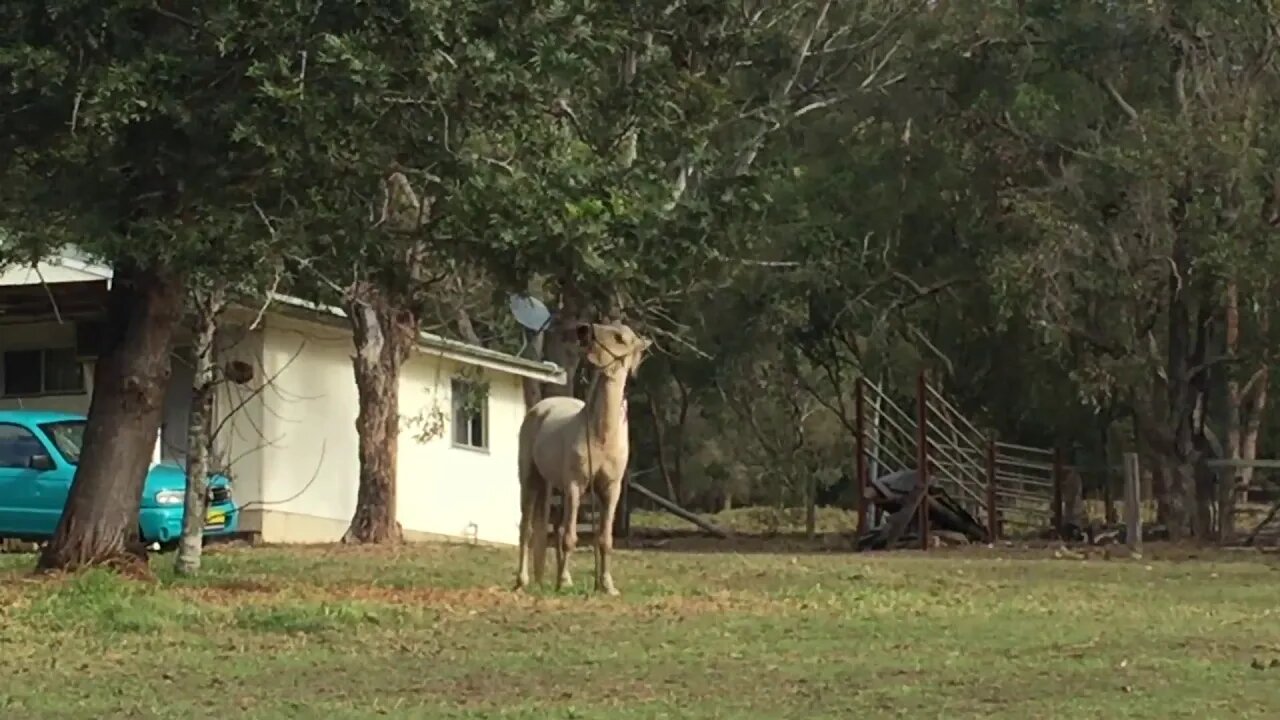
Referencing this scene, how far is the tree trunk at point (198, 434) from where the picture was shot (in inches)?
679

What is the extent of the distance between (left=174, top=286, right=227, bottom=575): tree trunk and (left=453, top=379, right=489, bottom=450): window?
611 inches

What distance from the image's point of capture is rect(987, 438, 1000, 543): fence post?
1170 inches

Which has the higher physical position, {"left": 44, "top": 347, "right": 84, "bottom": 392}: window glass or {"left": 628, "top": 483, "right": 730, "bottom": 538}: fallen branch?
{"left": 44, "top": 347, "right": 84, "bottom": 392}: window glass

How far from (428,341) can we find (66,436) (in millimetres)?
7516

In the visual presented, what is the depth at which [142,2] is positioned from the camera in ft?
43.6

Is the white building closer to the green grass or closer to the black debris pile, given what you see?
the black debris pile

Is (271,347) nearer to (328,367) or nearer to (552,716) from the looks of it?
(328,367)

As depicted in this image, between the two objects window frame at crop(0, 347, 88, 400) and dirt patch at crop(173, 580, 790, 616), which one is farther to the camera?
window frame at crop(0, 347, 88, 400)

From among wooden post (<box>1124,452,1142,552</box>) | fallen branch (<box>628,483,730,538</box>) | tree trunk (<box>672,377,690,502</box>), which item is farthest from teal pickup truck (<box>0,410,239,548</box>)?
tree trunk (<box>672,377,690,502</box>)

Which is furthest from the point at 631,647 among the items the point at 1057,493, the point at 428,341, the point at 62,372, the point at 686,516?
the point at 686,516

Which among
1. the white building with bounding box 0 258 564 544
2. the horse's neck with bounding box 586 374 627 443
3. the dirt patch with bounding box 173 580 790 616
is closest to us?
the dirt patch with bounding box 173 580 790 616

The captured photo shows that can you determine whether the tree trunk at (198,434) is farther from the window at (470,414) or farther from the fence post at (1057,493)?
the fence post at (1057,493)

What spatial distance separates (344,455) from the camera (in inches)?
1211

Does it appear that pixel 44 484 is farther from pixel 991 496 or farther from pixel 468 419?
pixel 991 496
